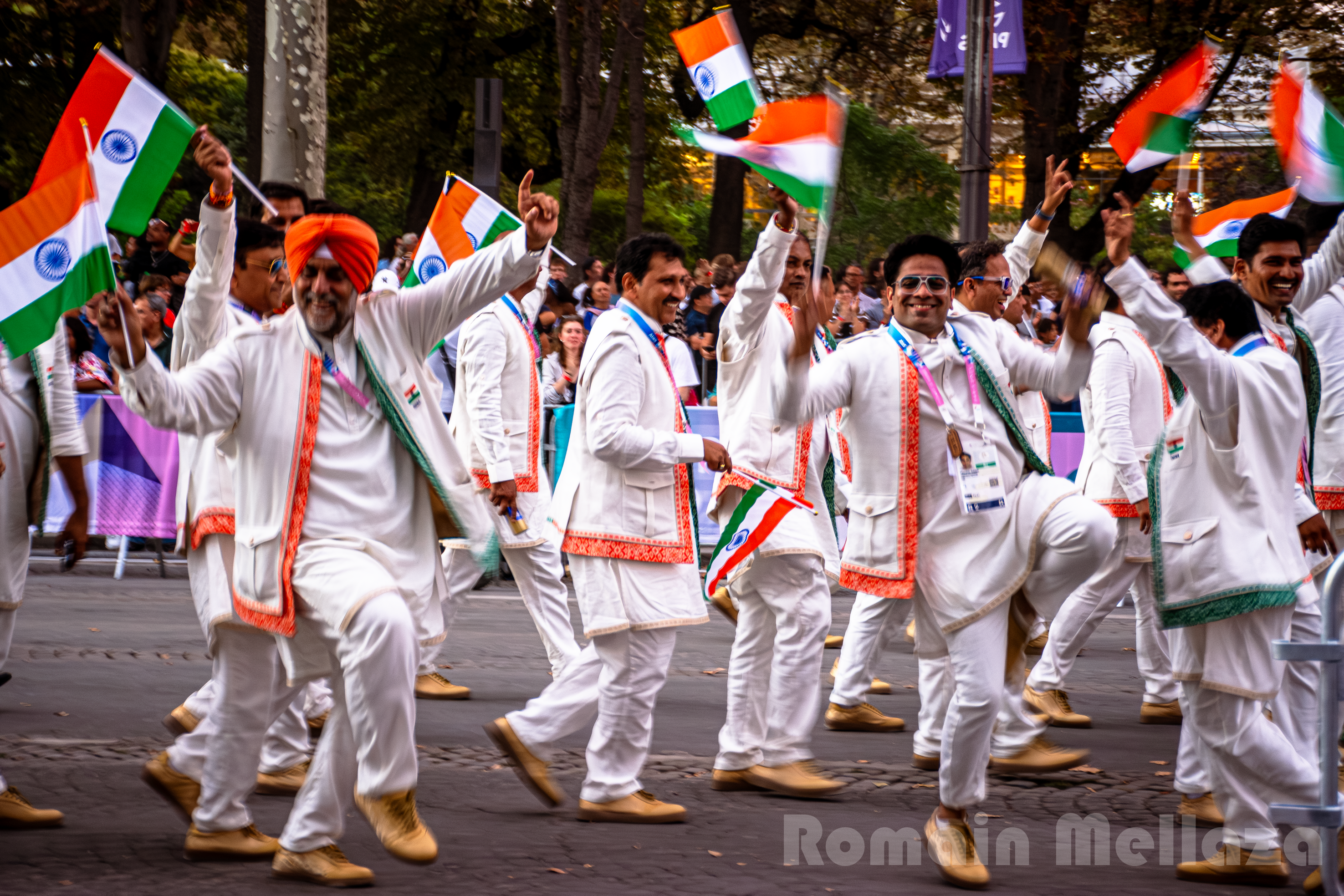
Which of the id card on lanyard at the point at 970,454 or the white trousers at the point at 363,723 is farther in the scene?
the id card on lanyard at the point at 970,454

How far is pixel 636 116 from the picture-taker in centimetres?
2088

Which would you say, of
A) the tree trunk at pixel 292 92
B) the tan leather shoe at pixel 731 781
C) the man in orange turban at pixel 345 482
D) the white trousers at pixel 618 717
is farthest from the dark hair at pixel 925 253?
the tree trunk at pixel 292 92

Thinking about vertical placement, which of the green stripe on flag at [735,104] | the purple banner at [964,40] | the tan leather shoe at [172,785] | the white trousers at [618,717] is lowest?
the tan leather shoe at [172,785]

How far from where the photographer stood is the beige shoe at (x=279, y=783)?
6188 millimetres

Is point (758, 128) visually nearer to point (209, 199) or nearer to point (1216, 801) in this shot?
point (209, 199)

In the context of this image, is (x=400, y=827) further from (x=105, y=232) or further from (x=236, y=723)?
(x=105, y=232)

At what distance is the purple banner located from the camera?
1466 cm

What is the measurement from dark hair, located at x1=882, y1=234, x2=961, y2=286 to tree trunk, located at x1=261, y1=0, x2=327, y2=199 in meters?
9.06

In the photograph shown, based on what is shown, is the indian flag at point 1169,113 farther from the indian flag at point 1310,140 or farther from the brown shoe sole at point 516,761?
the brown shoe sole at point 516,761

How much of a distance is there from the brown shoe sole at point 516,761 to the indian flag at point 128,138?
2445mm

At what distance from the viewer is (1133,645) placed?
10.5 metres

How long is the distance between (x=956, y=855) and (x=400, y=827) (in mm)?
1801

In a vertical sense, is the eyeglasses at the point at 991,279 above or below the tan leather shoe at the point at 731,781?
above

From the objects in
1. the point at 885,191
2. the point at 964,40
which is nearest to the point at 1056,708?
the point at 964,40
